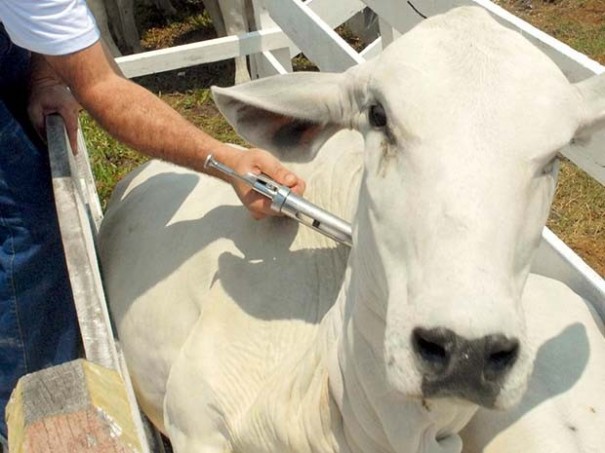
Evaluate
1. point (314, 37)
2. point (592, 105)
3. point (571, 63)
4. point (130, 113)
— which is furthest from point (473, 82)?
point (314, 37)

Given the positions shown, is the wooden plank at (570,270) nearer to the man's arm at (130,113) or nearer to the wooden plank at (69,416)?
the man's arm at (130,113)

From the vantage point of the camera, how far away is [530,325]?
107 inches

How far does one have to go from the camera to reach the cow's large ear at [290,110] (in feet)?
8.27

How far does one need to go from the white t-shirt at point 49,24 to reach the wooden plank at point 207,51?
2.72m

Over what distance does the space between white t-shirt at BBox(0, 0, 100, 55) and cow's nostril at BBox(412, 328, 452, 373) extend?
162cm

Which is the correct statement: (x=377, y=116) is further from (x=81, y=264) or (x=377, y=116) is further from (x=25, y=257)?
(x=25, y=257)

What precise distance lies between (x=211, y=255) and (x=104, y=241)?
0.79 m

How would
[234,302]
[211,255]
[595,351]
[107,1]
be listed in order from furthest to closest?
[107,1] → [211,255] → [234,302] → [595,351]

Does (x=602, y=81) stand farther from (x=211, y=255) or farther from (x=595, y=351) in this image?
(x=211, y=255)

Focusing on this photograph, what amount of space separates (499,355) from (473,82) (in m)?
0.60

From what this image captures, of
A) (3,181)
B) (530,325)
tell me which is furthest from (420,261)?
(3,181)

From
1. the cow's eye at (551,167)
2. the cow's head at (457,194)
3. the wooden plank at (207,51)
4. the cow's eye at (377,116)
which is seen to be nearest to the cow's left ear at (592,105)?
the cow's head at (457,194)

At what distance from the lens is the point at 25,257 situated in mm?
3371

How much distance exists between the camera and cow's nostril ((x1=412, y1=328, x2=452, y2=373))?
1.82 meters
